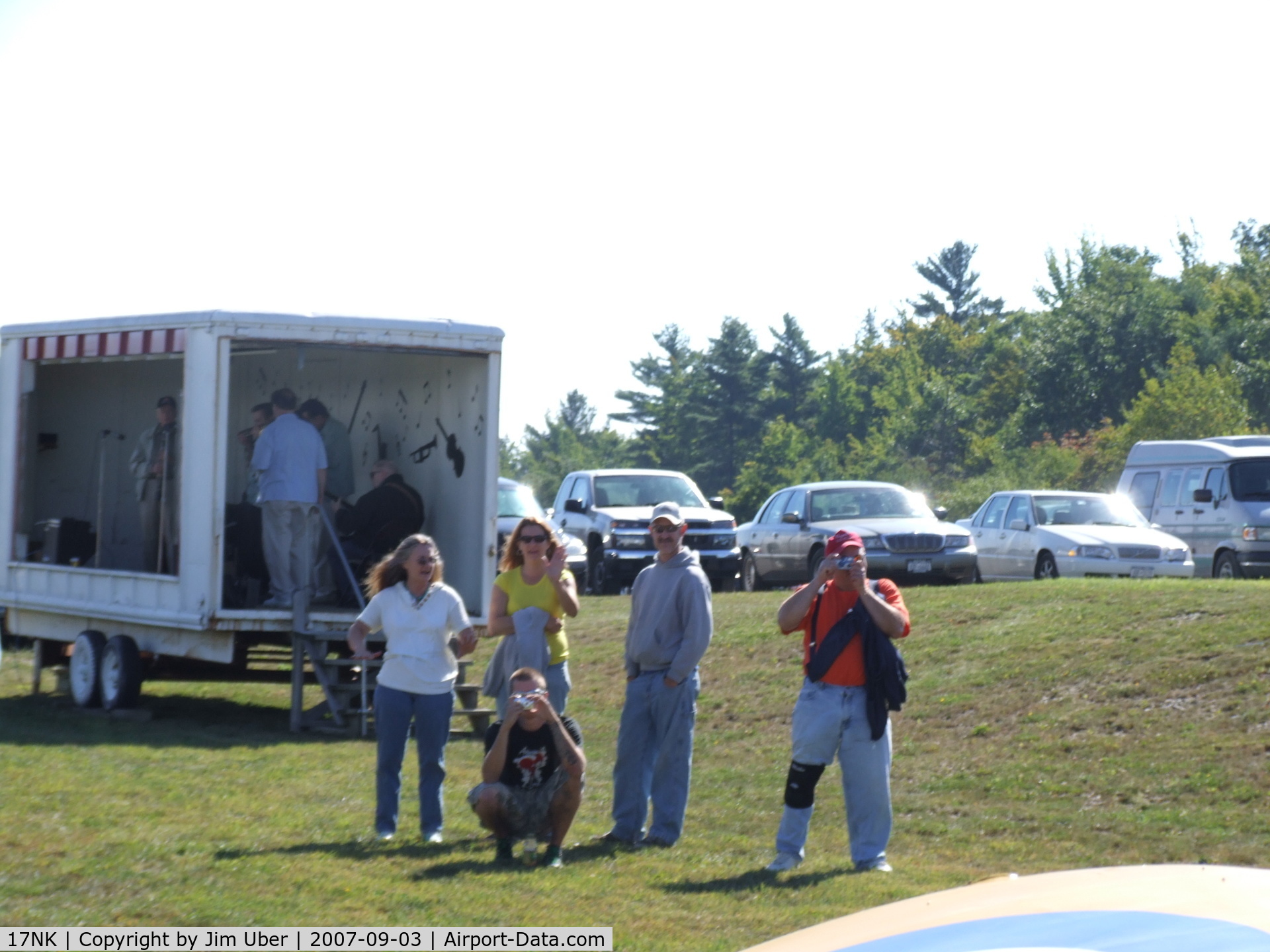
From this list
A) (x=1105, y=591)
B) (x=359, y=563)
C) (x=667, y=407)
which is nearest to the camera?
(x=359, y=563)

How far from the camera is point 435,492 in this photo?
45.2ft

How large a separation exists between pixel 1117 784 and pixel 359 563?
6.67m

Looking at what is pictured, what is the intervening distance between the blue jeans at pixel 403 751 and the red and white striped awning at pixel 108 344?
475 centimetres

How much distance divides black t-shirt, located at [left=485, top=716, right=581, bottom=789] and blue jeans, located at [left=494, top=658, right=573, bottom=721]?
24.3 inches

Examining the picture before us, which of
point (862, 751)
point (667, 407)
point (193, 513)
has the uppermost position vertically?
point (667, 407)

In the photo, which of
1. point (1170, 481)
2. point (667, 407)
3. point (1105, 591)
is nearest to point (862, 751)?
point (1105, 591)

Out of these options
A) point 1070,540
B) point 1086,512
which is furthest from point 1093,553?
point 1086,512

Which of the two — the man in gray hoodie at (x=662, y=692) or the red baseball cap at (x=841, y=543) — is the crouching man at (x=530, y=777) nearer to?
the man in gray hoodie at (x=662, y=692)

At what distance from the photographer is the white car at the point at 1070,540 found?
1847 cm

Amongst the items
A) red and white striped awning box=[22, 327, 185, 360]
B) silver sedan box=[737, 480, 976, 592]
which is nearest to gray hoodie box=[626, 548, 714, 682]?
red and white striped awning box=[22, 327, 185, 360]

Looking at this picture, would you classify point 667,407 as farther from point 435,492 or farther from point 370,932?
point 370,932

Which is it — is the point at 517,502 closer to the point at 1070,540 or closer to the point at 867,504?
the point at 867,504

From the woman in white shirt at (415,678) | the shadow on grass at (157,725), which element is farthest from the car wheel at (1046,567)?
the woman in white shirt at (415,678)

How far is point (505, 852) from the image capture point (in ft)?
25.3
